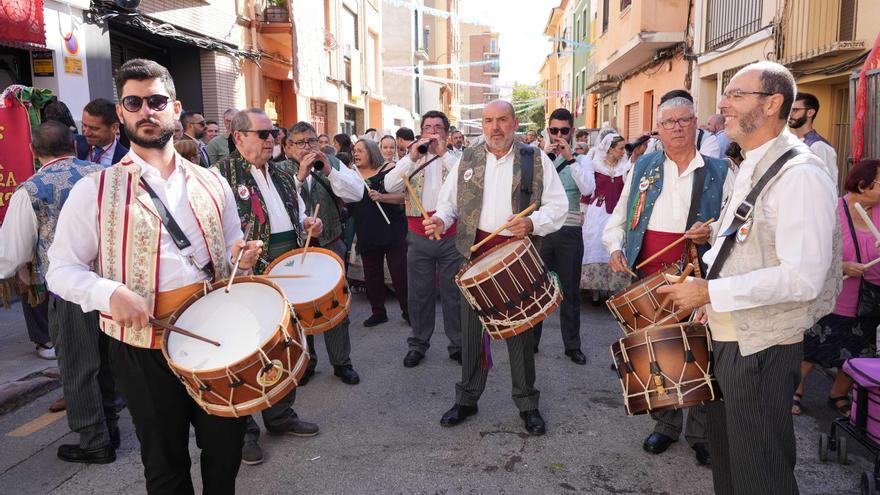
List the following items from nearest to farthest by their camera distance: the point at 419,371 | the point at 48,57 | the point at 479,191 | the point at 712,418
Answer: the point at 712,418
the point at 479,191
the point at 419,371
the point at 48,57

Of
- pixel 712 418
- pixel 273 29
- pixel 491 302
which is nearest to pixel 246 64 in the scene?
pixel 273 29

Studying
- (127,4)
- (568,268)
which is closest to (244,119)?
(568,268)

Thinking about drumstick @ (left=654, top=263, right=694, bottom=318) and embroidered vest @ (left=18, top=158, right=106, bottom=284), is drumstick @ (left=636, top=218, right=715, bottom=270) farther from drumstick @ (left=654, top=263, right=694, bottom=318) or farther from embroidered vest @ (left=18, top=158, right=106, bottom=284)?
embroidered vest @ (left=18, top=158, right=106, bottom=284)

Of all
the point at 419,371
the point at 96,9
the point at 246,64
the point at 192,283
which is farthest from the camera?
the point at 246,64

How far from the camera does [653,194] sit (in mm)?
3826

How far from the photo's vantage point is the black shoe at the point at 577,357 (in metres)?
5.46

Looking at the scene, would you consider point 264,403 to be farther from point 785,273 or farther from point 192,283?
point 785,273

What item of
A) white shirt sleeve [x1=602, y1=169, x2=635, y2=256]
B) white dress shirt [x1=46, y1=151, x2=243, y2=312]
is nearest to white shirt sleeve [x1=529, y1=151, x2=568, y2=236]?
white shirt sleeve [x1=602, y1=169, x2=635, y2=256]

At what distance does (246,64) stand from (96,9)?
4.51 meters

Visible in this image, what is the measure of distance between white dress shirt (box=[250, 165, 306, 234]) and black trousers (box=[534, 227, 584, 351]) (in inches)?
91.0

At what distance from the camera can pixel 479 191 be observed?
4.27 m

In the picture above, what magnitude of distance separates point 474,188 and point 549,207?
0.53 meters

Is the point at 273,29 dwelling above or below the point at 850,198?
above

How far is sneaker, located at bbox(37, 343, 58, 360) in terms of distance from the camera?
550 centimetres
